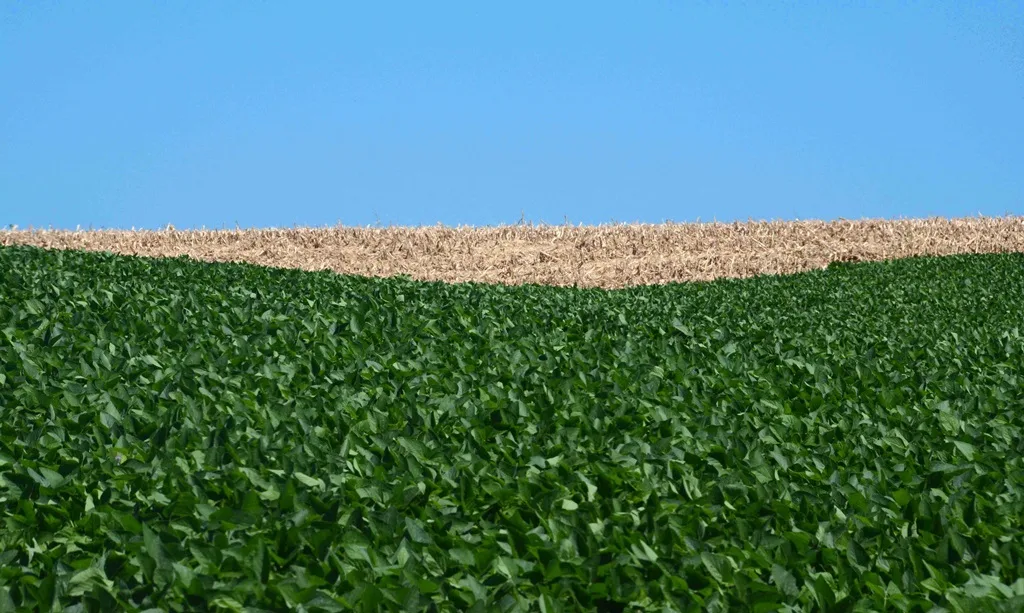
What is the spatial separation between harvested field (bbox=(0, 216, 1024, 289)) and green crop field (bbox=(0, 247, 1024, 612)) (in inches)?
715

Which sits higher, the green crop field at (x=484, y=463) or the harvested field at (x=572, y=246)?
the harvested field at (x=572, y=246)

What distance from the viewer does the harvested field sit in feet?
98.0

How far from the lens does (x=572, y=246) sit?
33.2 m

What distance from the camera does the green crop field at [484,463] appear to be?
14.0 feet

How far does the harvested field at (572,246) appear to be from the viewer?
29859 millimetres

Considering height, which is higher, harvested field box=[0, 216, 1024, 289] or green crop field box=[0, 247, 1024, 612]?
harvested field box=[0, 216, 1024, 289]

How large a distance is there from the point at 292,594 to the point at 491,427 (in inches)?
109

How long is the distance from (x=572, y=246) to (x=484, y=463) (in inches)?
1092

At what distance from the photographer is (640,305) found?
14742 mm

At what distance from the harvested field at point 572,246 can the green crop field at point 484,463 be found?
18172mm

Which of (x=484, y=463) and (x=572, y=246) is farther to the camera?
(x=572, y=246)

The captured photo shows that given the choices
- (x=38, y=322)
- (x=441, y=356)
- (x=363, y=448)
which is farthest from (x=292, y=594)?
(x=38, y=322)

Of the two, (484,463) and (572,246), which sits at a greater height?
(572,246)

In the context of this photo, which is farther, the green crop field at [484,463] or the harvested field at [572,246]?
the harvested field at [572,246]
